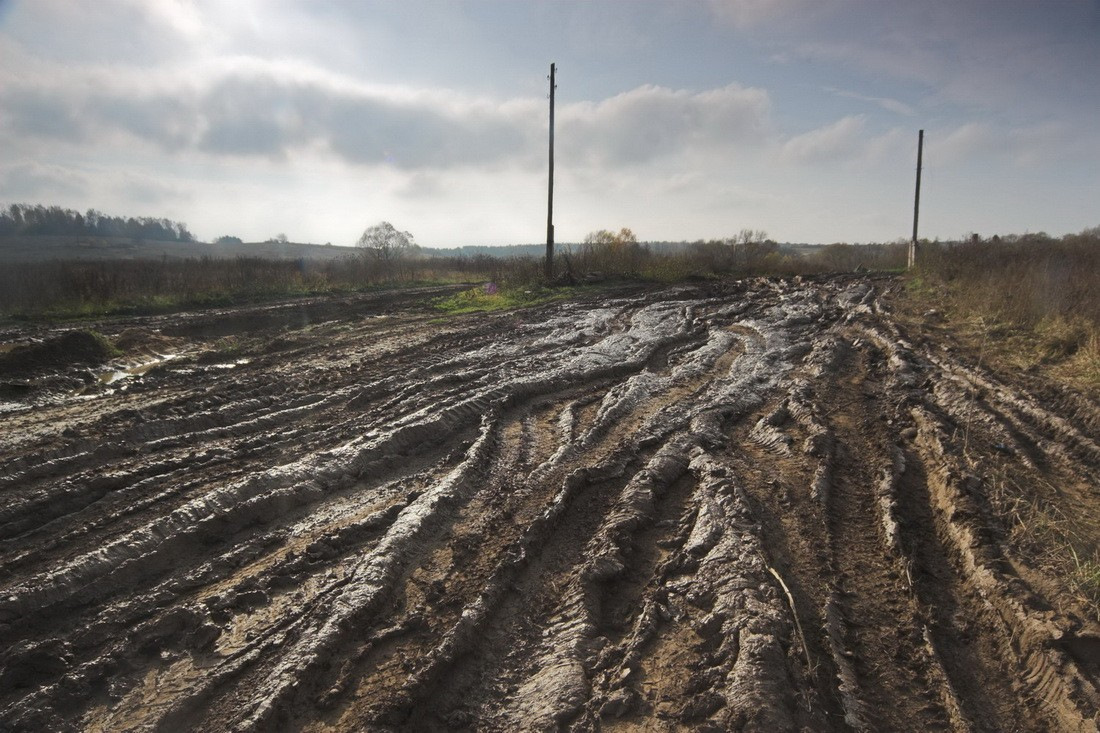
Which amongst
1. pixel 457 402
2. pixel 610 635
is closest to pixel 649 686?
pixel 610 635

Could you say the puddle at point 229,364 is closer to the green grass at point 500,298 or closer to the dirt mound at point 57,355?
the dirt mound at point 57,355

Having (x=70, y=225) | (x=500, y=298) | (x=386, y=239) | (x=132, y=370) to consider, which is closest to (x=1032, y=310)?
(x=500, y=298)

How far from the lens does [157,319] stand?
13234 millimetres

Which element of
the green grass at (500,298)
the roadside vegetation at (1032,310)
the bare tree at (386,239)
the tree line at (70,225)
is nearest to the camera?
the roadside vegetation at (1032,310)

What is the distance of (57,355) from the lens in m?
8.57

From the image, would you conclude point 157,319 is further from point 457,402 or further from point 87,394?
point 457,402

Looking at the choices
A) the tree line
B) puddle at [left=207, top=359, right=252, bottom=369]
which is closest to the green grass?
puddle at [left=207, top=359, right=252, bottom=369]

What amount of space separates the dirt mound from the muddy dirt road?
4.90 ft

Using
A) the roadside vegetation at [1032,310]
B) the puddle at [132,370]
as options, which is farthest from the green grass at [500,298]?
the roadside vegetation at [1032,310]

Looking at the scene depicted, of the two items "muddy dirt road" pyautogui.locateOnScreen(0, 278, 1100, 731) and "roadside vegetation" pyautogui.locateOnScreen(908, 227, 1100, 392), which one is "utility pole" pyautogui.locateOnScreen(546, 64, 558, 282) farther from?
"muddy dirt road" pyautogui.locateOnScreen(0, 278, 1100, 731)

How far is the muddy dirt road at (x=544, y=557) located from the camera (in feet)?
8.21

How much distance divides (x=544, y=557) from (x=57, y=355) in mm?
8968

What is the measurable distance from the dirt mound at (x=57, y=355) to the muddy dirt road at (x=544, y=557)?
149 centimetres

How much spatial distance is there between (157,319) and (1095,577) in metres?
15.8
